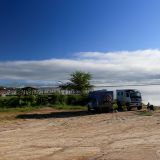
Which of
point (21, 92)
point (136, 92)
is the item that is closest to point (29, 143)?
point (136, 92)

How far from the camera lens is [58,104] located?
54.2 metres

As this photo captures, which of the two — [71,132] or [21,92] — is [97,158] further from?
[21,92]

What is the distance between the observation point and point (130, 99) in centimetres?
4591

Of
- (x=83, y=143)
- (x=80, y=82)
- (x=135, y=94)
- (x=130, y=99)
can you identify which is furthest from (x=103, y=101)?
(x=80, y=82)

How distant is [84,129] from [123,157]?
10.4 metres

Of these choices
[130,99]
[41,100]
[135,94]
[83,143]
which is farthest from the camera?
[41,100]

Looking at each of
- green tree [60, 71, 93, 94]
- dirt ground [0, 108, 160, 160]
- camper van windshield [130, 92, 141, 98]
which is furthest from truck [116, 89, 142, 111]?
green tree [60, 71, 93, 94]

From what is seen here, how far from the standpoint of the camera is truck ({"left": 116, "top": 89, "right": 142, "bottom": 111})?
151 ft

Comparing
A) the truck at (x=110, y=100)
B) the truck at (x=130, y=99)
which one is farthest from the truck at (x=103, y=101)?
the truck at (x=130, y=99)

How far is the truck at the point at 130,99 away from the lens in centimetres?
4600

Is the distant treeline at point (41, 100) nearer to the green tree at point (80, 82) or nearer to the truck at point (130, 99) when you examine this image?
the truck at point (130, 99)

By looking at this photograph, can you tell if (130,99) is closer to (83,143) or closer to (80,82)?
(83,143)

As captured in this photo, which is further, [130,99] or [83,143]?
[130,99]

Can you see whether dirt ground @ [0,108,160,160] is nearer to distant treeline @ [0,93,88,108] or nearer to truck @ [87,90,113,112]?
truck @ [87,90,113,112]
